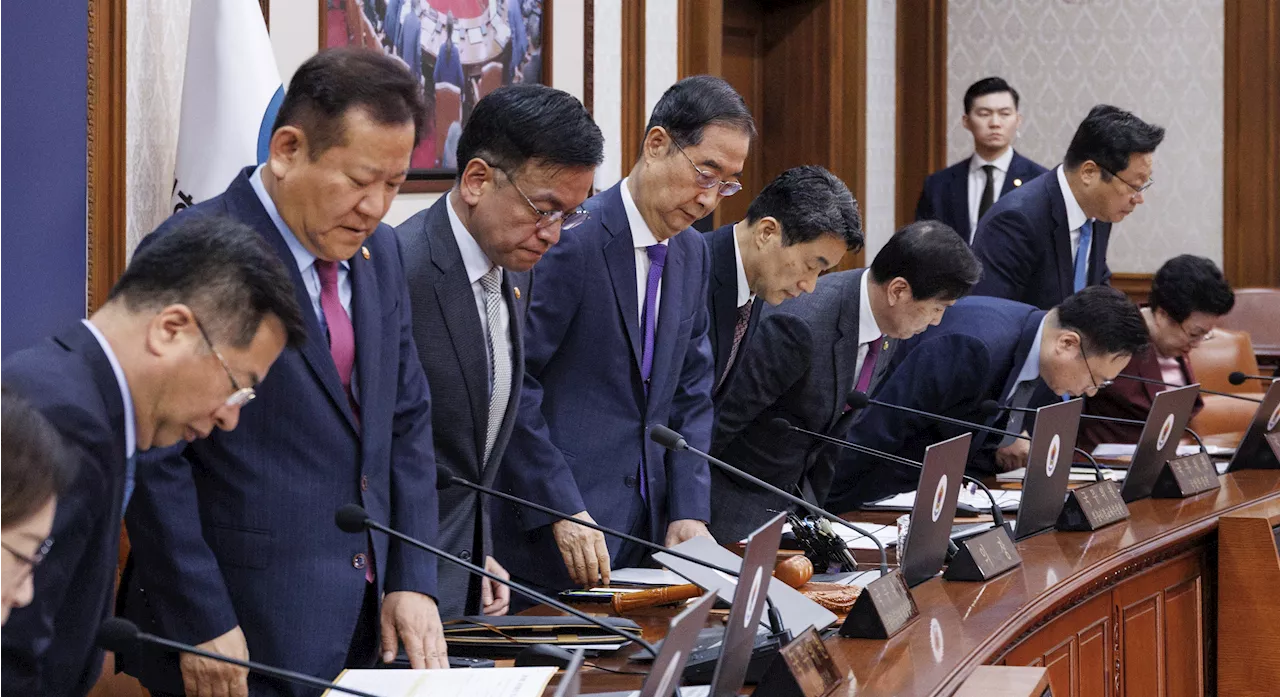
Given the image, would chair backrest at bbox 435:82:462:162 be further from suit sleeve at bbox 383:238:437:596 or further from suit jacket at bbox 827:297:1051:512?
suit sleeve at bbox 383:238:437:596

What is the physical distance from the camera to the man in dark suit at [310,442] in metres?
1.84

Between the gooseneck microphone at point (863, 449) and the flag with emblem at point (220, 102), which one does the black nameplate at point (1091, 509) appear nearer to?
the gooseneck microphone at point (863, 449)

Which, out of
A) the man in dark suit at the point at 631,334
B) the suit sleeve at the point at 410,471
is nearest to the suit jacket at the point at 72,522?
the suit sleeve at the point at 410,471

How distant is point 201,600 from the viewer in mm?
1738

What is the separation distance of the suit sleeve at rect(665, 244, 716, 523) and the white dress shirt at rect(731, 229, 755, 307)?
0.43ft

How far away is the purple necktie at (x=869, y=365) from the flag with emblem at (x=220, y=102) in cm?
136

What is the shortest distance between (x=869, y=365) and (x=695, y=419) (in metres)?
0.72

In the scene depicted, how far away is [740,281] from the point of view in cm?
310

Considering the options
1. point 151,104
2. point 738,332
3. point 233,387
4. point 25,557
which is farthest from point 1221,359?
point 25,557

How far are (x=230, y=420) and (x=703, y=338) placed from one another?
145 centimetres

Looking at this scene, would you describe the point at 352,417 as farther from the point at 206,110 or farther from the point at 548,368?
the point at 206,110

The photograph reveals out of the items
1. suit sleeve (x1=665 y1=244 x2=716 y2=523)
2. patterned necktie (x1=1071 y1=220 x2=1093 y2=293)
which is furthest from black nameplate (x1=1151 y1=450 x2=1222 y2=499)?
suit sleeve (x1=665 y1=244 x2=716 y2=523)

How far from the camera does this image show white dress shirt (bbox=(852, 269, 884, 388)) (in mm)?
3332

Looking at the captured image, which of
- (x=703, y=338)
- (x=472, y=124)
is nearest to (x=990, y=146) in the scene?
(x=703, y=338)
